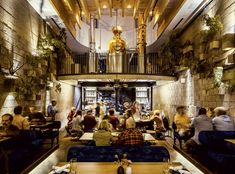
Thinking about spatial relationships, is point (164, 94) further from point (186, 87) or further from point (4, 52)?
point (4, 52)

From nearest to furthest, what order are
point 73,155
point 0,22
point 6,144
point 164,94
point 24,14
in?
point 73,155 < point 6,144 < point 0,22 < point 24,14 < point 164,94

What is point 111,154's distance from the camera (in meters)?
4.12

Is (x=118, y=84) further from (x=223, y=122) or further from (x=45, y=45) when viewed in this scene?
(x=223, y=122)

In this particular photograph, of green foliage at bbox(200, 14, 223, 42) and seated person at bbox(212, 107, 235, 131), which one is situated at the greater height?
green foliage at bbox(200, 14, 223, 42)

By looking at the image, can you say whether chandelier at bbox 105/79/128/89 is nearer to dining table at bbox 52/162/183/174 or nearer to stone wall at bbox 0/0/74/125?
stone wall at bbox 0/0/74/125

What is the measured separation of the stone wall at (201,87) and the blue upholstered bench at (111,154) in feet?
10.9

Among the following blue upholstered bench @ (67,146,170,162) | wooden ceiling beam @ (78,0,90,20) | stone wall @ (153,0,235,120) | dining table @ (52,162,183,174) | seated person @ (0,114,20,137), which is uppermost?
wooden ceiling beam @ (78,0,90,20)

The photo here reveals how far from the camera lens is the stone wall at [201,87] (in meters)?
7.02

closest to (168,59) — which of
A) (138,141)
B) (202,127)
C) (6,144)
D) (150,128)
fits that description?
(150,128)

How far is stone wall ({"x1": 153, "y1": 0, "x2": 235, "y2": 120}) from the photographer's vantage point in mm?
7019

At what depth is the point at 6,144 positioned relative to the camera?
16.9 ft

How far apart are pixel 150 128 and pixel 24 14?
6074 millimetres

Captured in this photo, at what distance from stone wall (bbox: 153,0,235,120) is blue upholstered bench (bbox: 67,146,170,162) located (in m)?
3.33

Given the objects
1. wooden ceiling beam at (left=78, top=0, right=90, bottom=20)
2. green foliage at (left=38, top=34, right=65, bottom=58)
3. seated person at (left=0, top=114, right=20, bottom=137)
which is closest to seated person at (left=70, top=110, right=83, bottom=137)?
green foliage at (left=38, top=34, right=65, bottom=58)
